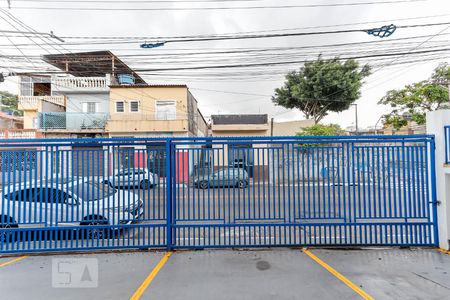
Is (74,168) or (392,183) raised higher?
(74,168)

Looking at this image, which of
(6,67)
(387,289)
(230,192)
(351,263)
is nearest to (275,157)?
(230,192)

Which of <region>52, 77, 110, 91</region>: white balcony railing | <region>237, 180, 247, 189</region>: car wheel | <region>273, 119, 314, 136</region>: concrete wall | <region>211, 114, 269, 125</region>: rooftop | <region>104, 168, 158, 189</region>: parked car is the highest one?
<region>52, 77, 110, 91</region>: white balcony railing

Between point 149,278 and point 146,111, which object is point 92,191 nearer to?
point 149,278

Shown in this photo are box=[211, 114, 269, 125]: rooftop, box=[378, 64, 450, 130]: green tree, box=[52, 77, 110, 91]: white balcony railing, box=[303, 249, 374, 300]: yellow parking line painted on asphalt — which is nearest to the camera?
box=[303, 249, 374, 300]: yellow parking line painted on asphalt

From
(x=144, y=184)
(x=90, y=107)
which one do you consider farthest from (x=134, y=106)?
(x=144, y=184)

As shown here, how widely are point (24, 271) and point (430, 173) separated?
7.92 metres

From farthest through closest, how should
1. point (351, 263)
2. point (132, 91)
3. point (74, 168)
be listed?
point (132, 91) → point (74, 168) → point (351, 263)

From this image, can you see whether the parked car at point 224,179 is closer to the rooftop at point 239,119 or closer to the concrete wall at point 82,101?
→ the rooftop at point 239,119

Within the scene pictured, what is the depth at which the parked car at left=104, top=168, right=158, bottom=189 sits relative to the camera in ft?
15.1

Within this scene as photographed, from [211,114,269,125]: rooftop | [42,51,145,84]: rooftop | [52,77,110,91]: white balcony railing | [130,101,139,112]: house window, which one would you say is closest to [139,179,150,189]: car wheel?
[130,101,139,112]: house window

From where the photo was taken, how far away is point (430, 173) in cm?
474

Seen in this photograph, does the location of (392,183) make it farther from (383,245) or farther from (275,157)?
(275,157)

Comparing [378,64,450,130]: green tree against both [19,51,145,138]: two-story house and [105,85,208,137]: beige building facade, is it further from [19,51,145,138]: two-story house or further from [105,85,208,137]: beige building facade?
[19,51,145,138]: two-story house

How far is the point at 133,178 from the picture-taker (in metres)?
4.68
